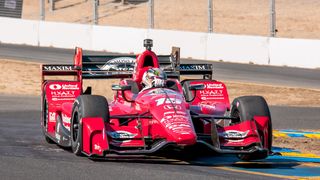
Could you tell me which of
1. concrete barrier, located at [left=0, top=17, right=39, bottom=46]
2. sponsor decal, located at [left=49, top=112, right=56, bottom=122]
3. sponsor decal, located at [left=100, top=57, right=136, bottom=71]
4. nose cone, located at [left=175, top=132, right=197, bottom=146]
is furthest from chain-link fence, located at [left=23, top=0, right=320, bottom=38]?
nose cone, located at [left=175, top=132, right=197, bottom=146]

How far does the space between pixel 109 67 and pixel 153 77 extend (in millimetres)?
2367

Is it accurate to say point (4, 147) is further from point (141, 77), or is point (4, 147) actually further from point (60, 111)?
point (141, 77)

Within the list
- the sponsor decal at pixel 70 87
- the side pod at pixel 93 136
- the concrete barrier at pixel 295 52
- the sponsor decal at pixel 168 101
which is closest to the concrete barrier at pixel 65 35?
the concrete barrier at pixel 295 52

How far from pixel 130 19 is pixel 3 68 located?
2069cm

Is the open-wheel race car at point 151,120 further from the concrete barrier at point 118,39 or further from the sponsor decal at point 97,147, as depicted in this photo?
the concrete barrier at point 118,39

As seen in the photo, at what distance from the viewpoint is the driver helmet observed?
13.2 m

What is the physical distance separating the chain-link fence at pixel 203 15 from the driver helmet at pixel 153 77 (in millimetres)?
29014

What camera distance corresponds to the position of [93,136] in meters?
12.1

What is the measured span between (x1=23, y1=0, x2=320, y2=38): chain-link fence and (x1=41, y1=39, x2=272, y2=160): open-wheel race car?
2820 centimetres

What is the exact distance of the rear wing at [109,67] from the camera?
1525cm

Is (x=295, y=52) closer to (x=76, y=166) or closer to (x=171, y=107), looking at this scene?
(x=171, y=107)

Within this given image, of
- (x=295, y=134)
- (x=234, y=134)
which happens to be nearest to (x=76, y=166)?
(x=234, y=134)

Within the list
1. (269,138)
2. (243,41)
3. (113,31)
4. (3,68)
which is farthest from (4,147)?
(113,31)

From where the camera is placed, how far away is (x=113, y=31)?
35.4 meters
